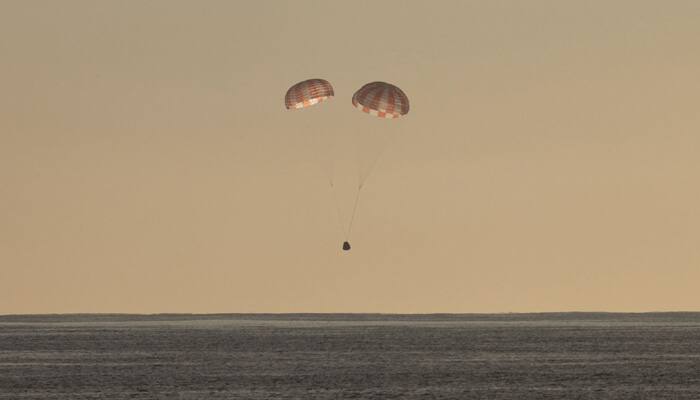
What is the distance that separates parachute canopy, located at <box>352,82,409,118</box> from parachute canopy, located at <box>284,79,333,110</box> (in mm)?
1368

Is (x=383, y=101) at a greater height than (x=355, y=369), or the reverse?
(x=383, y=101)

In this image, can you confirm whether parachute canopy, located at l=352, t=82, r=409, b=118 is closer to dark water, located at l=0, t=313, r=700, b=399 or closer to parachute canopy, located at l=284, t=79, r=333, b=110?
parachute canopy, located at l=284, t=79, r=333, b=110

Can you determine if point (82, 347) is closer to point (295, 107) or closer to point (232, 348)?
point (232, 348)

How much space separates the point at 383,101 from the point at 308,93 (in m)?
3.35

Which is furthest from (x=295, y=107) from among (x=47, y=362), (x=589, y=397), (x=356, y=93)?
(x=589, y=397)

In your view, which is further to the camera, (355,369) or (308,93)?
(308,93)

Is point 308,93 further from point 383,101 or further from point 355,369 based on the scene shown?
point 355,369

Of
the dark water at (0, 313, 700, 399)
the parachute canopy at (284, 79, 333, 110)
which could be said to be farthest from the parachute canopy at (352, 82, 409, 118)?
the dark water at (0, 313, 700, 399)

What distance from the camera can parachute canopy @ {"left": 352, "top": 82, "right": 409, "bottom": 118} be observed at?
6431cm

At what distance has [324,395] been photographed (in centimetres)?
3844

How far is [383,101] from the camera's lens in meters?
64.3

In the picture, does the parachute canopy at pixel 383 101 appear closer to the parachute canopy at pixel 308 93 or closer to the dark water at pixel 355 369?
the parachute canopy at pixel 308 93

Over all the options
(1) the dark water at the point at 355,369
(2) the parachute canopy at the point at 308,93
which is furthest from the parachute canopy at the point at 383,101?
(1) the dark water at the point at 355,369

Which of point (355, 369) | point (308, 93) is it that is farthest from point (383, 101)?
point (355, 369)
